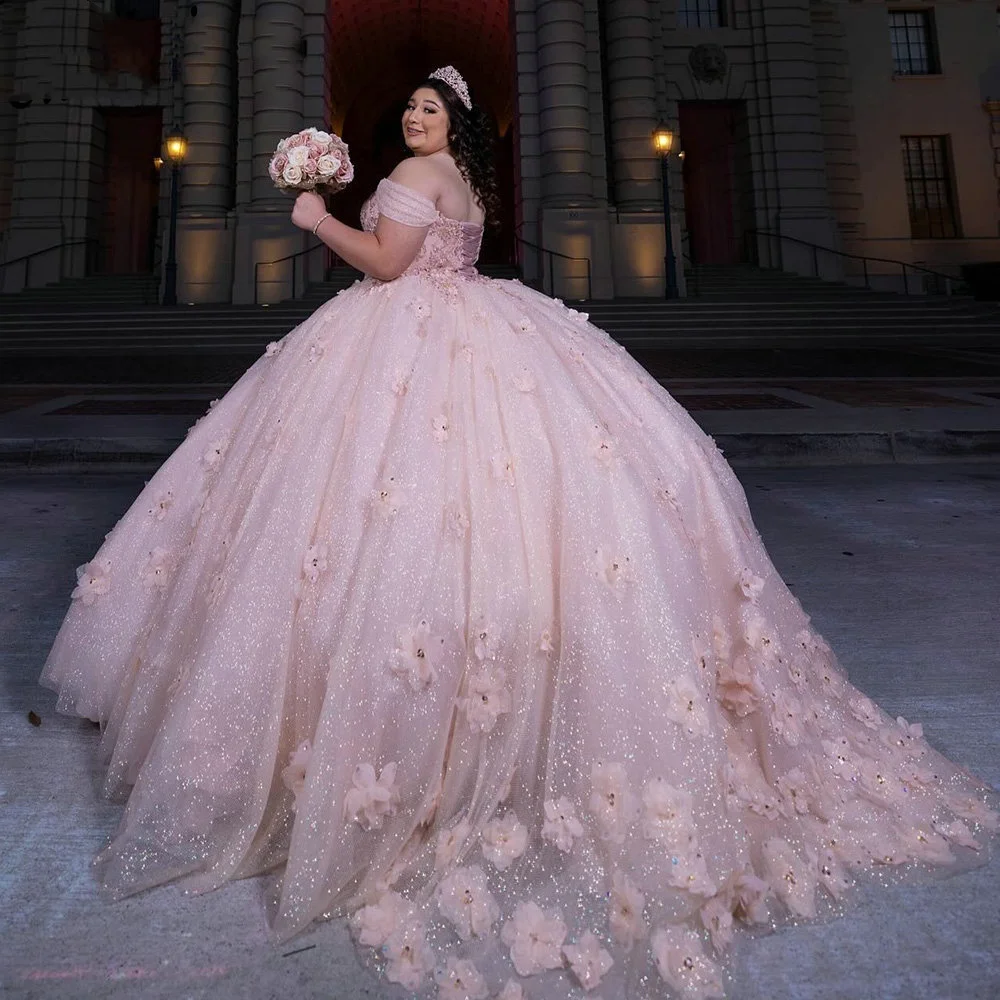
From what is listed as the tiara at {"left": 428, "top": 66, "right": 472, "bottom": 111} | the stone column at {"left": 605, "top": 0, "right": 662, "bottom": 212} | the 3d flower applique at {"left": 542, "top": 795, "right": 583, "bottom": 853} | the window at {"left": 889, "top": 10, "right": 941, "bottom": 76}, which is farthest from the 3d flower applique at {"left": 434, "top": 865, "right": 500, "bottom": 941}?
the window at {"left": 889, "top": 10, "right": 941, "bottom": 76}

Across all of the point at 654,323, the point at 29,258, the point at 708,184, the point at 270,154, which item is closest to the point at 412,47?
the point at 270,154

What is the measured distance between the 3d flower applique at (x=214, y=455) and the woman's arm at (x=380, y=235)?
64cm

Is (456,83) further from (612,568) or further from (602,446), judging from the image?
(612,568)

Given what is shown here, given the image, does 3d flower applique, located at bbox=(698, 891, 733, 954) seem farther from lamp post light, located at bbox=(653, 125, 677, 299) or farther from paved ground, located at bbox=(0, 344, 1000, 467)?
lamp post light, located at bbox=(653, 125, 677, 299)

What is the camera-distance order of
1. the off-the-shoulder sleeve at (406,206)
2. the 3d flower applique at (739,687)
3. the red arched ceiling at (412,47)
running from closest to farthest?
the 3d flower applique at (739,687)
the off-the-shoulder sleeve at (406,206)
the red arched ceiling at (412,47)

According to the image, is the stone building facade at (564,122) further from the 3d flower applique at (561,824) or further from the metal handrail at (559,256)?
the 3d flower applique at (561,824)

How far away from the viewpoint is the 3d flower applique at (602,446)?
1.57 metres

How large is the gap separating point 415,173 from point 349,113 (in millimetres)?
25569

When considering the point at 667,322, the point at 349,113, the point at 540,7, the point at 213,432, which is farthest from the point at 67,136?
the point at 213,432

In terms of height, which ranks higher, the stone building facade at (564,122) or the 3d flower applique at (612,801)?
the stone building facade at (564,122)

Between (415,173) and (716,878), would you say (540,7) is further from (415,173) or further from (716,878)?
(716,878)

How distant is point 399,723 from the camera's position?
136cm

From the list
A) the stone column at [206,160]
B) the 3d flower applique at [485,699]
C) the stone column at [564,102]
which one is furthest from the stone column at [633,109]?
the 3d flower applique at [485,699]

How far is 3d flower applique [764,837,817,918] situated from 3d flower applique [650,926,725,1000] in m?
0.22
